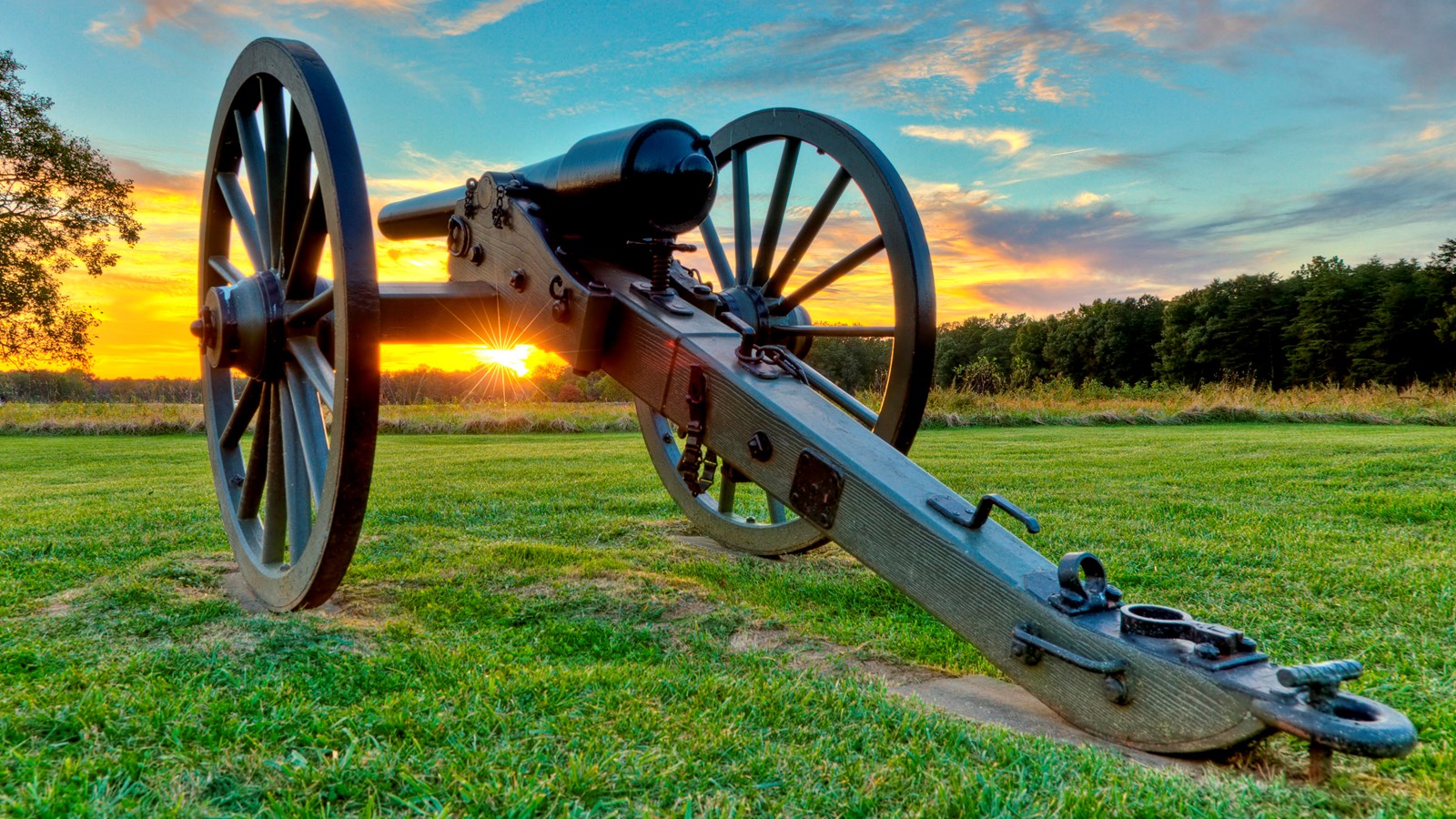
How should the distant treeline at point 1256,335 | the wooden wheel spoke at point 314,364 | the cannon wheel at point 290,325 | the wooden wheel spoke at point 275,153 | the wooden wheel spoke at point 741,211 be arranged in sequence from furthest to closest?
the distant treeline at point 1256,335, the wooden wheel spoke at point 741,211, the wooden wheel spoke at point 275,153, the wooden wheel spoke at point 314,364, the cannon wheel at point 290,325

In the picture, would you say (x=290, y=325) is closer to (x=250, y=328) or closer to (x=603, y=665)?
(x=250, y=328)

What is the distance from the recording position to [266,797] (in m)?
1.76

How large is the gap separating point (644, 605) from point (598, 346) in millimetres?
962

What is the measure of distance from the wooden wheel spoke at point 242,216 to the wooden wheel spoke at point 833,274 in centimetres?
210

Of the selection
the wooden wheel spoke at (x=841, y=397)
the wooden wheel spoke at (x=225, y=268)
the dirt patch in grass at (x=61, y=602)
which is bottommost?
the dirt patch in grass at (x=61, y=602)

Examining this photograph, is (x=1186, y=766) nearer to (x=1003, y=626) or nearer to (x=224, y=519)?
(x=1003, y=626)

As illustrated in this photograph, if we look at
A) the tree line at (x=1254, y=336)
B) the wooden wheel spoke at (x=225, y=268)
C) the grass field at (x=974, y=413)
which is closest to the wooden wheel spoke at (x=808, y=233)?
the wooden wheel spoke at (x=225, y=268)

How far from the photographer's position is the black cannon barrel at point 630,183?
127 inches

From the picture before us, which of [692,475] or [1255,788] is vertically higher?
[692,475]

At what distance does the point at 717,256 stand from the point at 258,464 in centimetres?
220

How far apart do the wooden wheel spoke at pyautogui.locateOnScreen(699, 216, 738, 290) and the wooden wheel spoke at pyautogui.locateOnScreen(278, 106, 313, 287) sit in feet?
6.16

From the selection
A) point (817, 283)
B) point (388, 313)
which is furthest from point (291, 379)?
point (817, 283)

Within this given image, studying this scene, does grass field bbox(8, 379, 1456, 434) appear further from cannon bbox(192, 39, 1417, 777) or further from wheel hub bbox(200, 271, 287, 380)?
wheel hub bbox(200, 271, 287, 380)

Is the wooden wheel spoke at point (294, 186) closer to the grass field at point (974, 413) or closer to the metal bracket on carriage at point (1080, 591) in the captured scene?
the metal bracket on carriage at point (1080, 591)
